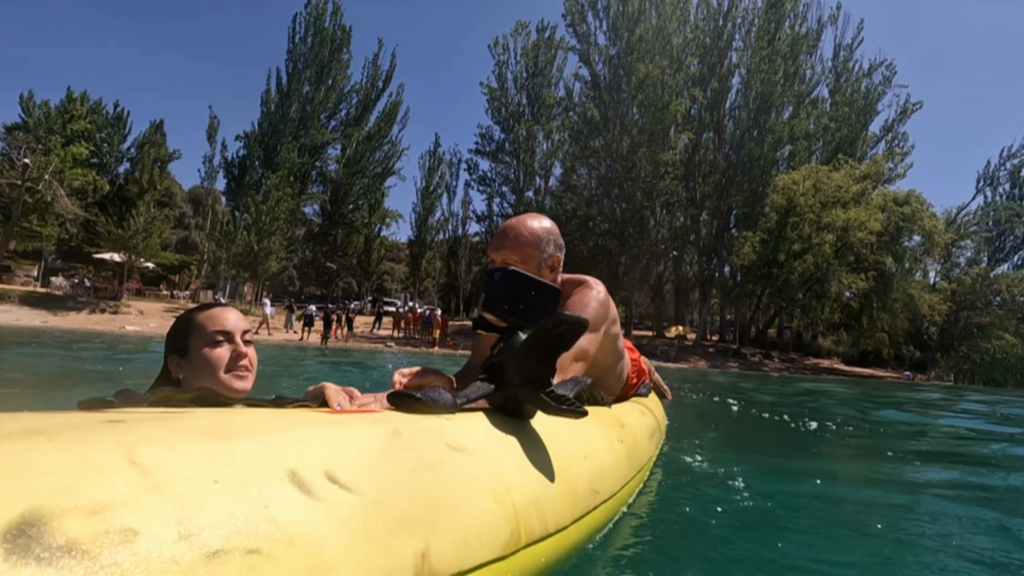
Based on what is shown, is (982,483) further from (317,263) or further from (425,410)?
(317,263)

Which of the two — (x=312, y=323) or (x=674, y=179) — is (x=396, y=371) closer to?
(x=312, y=323)

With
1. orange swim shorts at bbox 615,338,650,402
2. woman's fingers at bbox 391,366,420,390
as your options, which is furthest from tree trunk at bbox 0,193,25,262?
woman's fingers at bbox 391,366,420,390

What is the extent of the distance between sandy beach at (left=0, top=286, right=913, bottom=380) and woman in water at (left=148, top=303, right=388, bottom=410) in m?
14.8

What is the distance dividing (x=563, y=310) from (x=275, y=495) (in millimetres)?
1661

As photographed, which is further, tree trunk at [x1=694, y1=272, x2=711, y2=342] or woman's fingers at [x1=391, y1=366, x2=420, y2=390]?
tree trunk at [x1=694, y1=272, x2=711, y2=342]

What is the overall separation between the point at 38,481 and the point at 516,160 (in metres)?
24.7

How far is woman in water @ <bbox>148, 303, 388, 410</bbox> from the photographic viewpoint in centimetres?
241

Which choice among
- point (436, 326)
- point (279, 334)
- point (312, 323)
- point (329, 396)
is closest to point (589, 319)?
point (329, 396)

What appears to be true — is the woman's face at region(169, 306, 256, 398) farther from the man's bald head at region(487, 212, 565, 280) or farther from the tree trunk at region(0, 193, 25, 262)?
the tree trunk at region(0, 193, 25, 262)

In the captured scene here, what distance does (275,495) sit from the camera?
1204mm

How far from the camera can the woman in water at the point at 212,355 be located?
2414mm

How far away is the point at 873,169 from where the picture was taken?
21.6 m

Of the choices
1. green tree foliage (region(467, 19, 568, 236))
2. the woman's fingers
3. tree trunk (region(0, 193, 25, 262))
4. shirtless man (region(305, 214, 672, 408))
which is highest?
green tree foliage (region(467, 19, 568, 236))

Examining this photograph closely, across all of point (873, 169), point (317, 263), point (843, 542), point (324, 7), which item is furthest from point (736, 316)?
point (843, 542)
